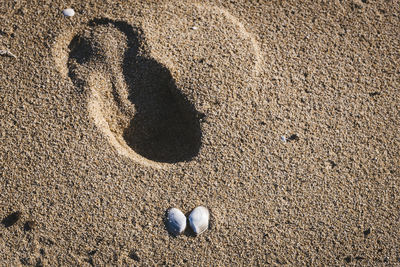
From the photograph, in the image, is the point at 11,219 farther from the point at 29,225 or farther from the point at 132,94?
the point at 132,94

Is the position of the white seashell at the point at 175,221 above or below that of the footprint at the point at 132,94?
below

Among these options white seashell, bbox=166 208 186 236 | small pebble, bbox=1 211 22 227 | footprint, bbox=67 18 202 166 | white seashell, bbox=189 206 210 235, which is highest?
footprint, bbox=67 18 202 166

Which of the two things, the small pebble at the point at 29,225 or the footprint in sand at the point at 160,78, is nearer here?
the small pebble at the point at 29,225

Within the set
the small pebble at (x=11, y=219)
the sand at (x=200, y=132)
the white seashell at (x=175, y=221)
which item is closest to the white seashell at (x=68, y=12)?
the sand at (x=200, y=132)

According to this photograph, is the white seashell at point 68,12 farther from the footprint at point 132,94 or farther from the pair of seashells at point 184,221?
the pair of seashells at point 184,221

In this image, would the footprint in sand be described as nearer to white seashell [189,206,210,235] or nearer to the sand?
the sand

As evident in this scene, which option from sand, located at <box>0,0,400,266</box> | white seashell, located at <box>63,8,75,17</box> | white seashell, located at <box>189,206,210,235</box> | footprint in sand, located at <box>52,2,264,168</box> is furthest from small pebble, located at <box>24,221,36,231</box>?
white seashell, located at <box>63,8,75,17</box>

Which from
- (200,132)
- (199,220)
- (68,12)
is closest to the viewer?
(199,220)

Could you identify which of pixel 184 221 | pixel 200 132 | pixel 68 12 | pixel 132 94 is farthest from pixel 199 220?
pixel 68 12
